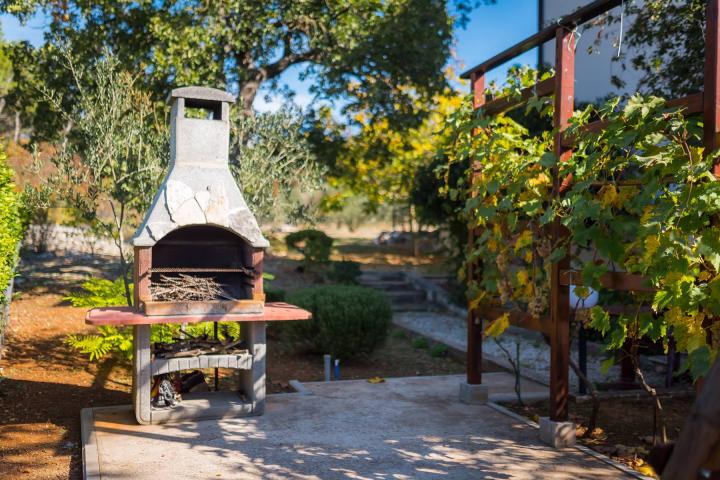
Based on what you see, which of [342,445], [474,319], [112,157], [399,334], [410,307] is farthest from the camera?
[410,307]

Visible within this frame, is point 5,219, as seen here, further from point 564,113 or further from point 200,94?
point 564,113

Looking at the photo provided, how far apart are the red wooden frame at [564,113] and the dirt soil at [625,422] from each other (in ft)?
1.56

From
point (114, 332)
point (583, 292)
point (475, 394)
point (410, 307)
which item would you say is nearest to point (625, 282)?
point (583, 292)

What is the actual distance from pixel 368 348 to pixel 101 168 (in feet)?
13.5

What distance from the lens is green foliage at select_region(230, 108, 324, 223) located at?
9.55 metres

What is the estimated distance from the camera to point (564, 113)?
17.8 feet

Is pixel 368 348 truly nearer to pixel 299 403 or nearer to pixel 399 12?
pixel 299 403

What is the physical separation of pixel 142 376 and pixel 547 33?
4.62m

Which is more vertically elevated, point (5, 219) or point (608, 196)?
point (608, 196)

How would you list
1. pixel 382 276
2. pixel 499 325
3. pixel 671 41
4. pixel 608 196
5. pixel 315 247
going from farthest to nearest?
1. pixel 382 276
2. pixel 315 247
3. pixel 671 41
4. pixel 499 325
5. pixel 608 196

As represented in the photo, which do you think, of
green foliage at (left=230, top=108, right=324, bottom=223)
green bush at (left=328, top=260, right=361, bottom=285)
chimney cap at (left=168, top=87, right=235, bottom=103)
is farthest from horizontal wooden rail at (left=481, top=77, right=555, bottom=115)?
green bush at (left=328, top=260, right=361, bottom=285)

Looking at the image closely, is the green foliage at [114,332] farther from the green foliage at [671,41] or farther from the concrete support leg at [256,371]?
the green foliage at [671,41]

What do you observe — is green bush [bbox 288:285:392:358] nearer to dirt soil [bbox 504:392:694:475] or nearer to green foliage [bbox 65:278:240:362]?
green foliage [bbox 65:278:240:362]

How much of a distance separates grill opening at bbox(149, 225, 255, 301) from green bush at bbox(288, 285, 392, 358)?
2276 mm
